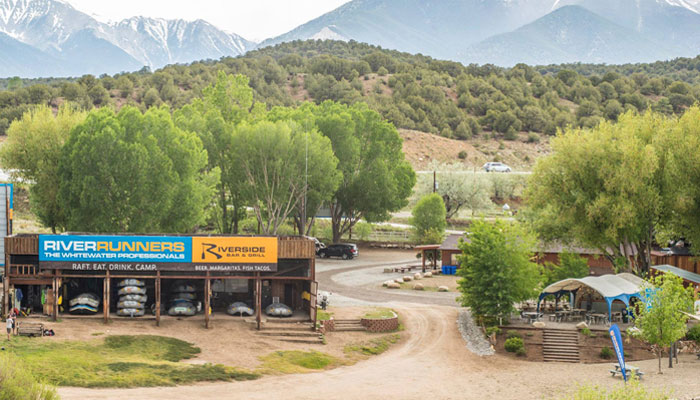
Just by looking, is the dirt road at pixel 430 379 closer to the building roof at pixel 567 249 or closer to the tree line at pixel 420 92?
the building roof at pixel 567 249

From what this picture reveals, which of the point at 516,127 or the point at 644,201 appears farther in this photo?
the point at 516,127

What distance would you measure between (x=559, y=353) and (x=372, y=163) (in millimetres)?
36355

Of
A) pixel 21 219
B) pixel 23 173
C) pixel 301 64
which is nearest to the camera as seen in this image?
pixel 23 173

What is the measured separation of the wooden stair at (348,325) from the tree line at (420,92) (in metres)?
85.5

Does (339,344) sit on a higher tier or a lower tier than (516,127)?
lower

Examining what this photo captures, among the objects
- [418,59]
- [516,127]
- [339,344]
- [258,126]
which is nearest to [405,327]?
[339,344]

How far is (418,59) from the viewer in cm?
19288

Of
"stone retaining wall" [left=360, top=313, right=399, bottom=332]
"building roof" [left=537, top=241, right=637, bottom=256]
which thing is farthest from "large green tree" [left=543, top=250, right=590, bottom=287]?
"stone retaining wall" [left=360, top=313, right=399, bottom=332]

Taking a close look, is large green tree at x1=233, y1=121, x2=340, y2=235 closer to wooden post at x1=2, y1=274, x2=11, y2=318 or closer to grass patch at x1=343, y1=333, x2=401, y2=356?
grass patch at x1=343, y1=333, x2=401, y2=356

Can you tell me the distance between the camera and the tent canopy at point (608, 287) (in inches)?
1582

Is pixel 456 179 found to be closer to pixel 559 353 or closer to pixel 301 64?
pixel 559 353

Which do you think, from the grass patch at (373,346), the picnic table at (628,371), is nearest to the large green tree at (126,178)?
the grass patch at (373,346)

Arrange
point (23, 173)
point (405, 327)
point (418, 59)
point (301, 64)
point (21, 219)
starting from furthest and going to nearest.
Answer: point (418, 59), point (301, 64), point (21, 219), point (23, 173), point (405, 327)

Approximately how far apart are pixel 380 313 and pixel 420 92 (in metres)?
107
